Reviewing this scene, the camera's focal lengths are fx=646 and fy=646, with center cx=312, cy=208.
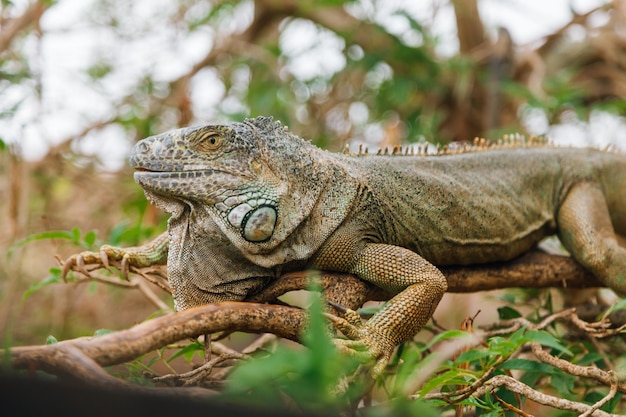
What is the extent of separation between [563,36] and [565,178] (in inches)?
172

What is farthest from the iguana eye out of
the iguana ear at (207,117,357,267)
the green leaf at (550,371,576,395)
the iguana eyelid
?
the green leaf at (550,371,576,395)

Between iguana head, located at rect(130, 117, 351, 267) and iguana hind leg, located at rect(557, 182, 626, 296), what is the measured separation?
166 centimetres

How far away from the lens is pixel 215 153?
107 inches

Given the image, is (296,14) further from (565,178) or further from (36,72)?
(565,178)

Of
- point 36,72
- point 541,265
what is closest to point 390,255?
point 541,265

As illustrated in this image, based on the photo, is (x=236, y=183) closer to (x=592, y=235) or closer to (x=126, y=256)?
(x=126, y=256)

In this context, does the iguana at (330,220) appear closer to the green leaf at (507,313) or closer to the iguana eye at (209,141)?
the iguana eye at (209,141)

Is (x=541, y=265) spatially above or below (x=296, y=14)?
below

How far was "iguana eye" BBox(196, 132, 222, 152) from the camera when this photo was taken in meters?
2.71

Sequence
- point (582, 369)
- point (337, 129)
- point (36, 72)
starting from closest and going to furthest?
1. point (582, 369)
2. point (36, 72)
3. point (337, 129)

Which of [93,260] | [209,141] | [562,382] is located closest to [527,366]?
[562,382]

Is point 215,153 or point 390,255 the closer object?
point 215,153

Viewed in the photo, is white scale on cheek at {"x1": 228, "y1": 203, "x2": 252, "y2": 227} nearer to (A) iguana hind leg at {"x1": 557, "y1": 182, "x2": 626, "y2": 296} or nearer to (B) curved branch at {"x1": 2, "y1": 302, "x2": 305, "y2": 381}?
(B) curved branch at {"x1": 2, "y1": 302, "x2": 305, "y2": 381}

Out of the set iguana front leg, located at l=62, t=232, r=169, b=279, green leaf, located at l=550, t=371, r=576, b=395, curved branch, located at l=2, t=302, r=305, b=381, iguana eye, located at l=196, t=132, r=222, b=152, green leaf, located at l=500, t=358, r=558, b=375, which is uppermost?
iguana eye, located at l=196, t=132, r=222, b=152
